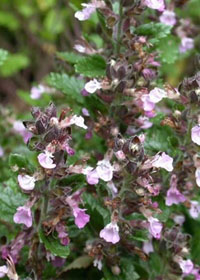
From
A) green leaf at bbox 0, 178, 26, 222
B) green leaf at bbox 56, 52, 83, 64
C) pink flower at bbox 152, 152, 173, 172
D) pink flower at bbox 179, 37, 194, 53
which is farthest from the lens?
pink flower at bbox 179, 37, 194, 53

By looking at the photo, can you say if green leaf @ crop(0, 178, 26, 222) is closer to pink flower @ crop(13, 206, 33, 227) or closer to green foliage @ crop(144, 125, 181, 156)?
pink flower @ crop(13, 206, 33, 227)

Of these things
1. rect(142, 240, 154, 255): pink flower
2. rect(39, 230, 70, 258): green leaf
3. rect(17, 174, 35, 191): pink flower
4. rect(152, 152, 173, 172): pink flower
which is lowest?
rect(142, 240, 154, 255): pink flower

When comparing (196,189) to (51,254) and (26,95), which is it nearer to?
(51,254)

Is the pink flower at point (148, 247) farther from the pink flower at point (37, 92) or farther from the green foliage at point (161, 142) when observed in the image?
the pink flower at point (37, 92)

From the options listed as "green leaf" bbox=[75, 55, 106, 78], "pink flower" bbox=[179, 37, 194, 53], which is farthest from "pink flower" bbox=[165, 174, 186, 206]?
"pink flower" bbox=[179, 37, 194, 53]

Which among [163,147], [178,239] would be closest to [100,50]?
[163,147]

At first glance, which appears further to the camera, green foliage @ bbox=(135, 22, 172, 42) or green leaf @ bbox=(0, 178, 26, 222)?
green foliage @ bbox=(135, 22, 172, 42)
